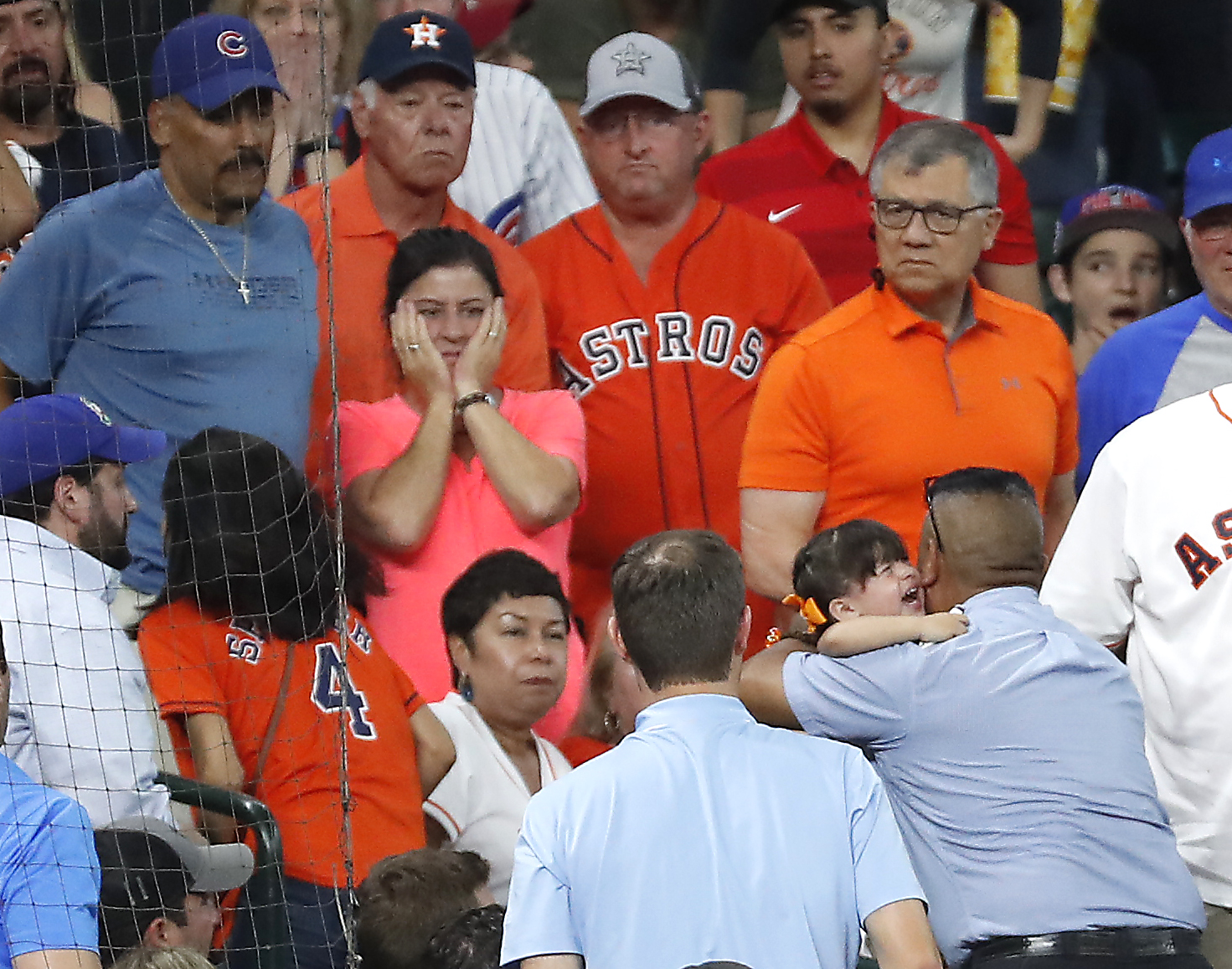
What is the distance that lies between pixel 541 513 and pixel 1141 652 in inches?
68.0

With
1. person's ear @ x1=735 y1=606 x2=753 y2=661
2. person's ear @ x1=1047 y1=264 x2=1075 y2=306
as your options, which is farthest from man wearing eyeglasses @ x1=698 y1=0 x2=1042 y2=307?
person's ear @ x1=735 y1=606 x2=753 y2=661

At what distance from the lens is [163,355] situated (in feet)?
17.1

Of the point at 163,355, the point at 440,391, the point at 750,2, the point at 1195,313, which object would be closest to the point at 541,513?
the point at 440,391

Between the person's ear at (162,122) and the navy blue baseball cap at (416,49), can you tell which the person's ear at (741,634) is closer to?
the person's ear at (162,122)

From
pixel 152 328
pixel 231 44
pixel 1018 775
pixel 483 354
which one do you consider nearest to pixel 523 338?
pixel 483 354

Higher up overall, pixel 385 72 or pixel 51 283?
pixel 385 72

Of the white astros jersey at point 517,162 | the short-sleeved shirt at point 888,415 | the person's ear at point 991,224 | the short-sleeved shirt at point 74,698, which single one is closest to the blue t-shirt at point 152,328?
the short-sleeved shirt at point 74,698

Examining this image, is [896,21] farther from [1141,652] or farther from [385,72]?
[1141,652]

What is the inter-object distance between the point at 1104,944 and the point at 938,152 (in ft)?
7.48

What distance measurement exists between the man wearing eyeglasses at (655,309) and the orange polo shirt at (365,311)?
17cm

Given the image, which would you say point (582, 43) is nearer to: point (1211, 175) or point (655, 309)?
point (655, 309)

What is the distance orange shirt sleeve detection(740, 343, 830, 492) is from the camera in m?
4.89

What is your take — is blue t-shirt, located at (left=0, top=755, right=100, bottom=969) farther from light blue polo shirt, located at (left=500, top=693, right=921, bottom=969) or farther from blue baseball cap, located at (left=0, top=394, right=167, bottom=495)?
blue baseball cap, located at (left=0, top=394, right=167, bottom=495)

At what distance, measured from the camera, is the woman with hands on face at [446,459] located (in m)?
5.13
